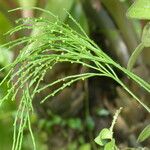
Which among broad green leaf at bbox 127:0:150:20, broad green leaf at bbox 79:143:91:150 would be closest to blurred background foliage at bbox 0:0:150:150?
broad green leaf at bbox 79:143:91:150

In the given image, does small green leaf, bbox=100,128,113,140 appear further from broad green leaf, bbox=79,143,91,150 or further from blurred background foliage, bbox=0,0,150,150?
broad green leaf, bbox=79,143,91,150

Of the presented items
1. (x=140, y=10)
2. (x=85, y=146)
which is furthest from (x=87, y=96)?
(x=140, y=10)

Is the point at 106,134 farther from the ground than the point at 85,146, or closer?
farther from the ground

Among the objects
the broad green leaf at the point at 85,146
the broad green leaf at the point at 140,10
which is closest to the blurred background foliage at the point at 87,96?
the broad green leaf at the point at 85,146

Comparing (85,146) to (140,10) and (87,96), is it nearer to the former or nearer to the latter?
(87,96)

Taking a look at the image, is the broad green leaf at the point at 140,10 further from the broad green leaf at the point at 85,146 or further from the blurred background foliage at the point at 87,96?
the broad green leaf at the point at 85,146
